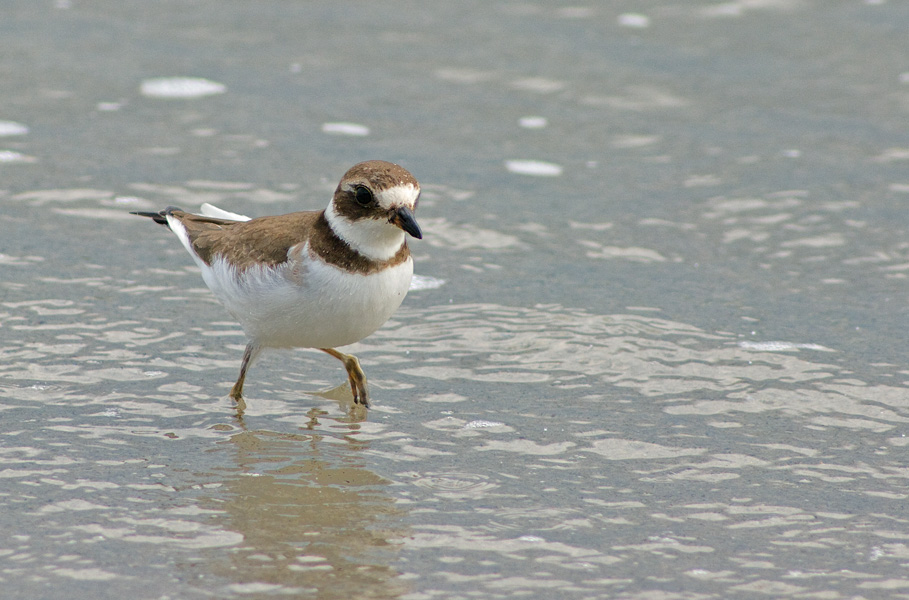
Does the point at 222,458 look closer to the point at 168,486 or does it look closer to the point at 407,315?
the point at 168,486

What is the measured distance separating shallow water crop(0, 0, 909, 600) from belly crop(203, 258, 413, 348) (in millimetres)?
561

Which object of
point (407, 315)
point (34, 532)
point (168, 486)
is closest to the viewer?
point (34, 532)

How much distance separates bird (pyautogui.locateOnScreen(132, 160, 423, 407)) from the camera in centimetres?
578

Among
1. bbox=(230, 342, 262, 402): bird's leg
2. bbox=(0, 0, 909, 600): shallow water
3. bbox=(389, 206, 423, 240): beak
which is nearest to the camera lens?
bbox=(0, 0, 909, 600): shallow water

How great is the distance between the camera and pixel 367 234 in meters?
5.83

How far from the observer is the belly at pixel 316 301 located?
228 inches

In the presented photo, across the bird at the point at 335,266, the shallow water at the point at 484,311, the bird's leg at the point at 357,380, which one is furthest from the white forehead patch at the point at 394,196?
the shallow water at the point at 484,311

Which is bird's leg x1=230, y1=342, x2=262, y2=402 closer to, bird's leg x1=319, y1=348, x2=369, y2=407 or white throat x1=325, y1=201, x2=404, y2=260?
bird's leg x1=319, y1=348, x2=369, y2=407

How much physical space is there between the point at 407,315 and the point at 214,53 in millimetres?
5483

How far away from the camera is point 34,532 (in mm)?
4957

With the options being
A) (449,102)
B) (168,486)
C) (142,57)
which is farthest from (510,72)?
(168,486)

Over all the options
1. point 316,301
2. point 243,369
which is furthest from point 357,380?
point 316,301

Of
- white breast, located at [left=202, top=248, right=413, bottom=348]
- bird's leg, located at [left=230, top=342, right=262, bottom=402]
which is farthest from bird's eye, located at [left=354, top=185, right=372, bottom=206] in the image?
bird's leg, located at [left=230, top=342, right=262, bottom=402]

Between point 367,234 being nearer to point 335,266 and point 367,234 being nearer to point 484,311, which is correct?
point 335,266
